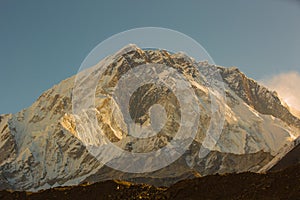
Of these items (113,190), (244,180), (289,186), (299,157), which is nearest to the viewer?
(289,186)

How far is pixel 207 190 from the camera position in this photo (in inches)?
1980

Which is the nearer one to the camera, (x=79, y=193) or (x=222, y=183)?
(x=222, y=183)

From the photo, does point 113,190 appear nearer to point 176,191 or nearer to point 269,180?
point 176,191

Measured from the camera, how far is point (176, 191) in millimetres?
51281

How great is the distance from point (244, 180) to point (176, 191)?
20.9ft

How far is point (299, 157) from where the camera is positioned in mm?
128750

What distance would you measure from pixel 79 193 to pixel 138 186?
19.6 feet

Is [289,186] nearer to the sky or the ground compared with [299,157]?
nearer to the ground

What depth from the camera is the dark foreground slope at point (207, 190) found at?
4656cm

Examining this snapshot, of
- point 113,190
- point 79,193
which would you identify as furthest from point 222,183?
point 79,193

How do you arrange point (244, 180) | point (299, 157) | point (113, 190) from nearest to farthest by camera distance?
point (244, 180) → point (113, 190) → point (299, 157)

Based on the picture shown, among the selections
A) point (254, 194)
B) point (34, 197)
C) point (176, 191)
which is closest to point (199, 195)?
point (176, 191)

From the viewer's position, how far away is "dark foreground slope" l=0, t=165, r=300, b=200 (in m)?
46.6

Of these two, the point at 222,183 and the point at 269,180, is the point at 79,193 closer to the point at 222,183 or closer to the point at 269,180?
the point at 222,183
